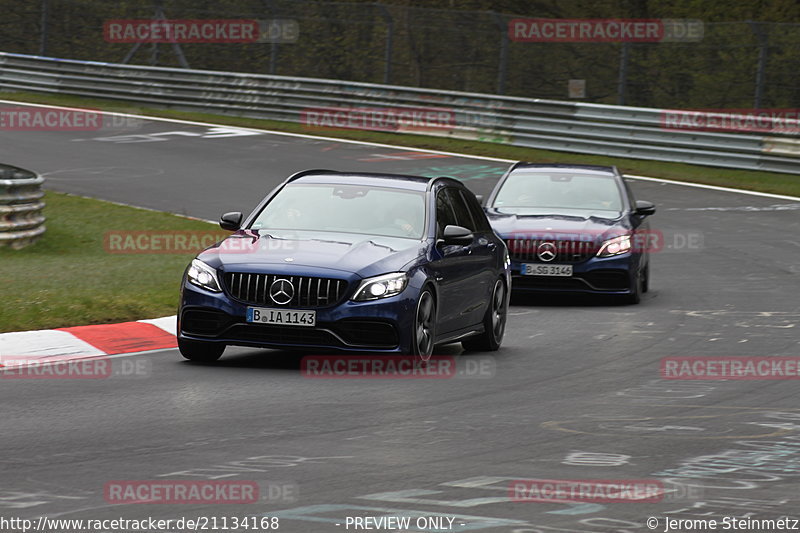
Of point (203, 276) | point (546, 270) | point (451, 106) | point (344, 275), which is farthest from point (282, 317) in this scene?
point (451, 106)

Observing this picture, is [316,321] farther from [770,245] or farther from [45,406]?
[770,245]

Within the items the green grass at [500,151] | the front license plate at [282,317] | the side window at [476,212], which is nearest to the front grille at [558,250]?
the side window at [476,212]

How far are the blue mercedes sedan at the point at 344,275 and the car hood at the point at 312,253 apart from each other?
11mm

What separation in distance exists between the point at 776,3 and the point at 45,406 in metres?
42.6

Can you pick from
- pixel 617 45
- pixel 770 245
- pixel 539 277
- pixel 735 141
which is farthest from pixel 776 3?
pixel 539 277

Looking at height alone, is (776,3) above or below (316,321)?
above

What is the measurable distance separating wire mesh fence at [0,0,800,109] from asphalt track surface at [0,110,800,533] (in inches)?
682

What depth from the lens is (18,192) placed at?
60.8ft

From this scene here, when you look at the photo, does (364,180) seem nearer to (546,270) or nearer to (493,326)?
(493,326)

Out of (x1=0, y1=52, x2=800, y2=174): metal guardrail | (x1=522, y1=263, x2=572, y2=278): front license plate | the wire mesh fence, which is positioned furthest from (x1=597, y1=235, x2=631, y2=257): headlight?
the wire mesh fence

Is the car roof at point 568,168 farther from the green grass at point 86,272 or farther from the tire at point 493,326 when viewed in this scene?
the tire at point 493,326

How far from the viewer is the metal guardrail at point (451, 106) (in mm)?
30688

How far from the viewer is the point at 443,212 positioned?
12.5m

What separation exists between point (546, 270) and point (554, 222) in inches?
27.8
